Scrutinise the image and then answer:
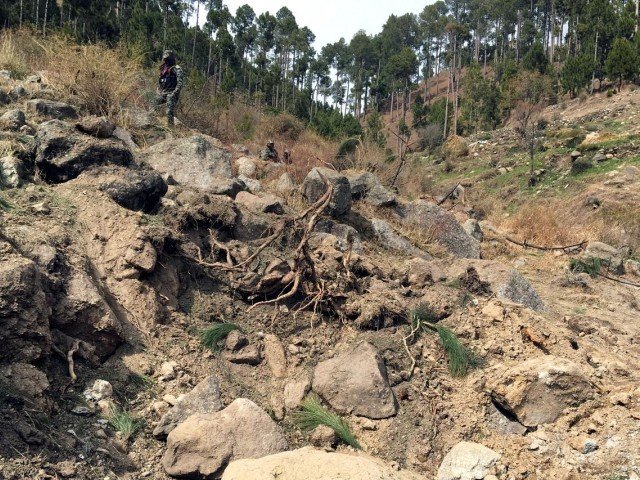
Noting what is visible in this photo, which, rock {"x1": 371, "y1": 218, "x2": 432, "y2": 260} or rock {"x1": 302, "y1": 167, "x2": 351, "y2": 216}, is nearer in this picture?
rock {"x1": 302, "y1": 167, "x2": 351, "y2": 216}

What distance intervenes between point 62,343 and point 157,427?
720mm

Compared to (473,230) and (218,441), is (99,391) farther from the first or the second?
(473,230)

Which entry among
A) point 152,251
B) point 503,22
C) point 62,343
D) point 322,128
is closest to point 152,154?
point 152,251

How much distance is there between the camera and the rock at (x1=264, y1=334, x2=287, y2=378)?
3.71m

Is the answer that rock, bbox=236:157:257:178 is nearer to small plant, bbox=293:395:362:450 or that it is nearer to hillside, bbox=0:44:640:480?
hillside, bbox=0:44:640:480

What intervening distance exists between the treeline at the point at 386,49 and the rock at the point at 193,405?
29.4ft

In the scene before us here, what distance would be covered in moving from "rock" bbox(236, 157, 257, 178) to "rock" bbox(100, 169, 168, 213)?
2345 mm

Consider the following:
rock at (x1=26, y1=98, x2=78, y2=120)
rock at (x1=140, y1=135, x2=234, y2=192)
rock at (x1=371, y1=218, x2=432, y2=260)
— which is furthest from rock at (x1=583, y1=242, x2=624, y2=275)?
rock at (x1=26, y1=98, x2=78, y2=120)

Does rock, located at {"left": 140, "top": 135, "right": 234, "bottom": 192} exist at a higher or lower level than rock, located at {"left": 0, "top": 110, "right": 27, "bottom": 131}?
lower

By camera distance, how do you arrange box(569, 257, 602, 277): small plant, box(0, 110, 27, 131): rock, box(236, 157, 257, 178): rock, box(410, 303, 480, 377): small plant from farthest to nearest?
box(569, 257, 602, 277): small plant < box(236, 157, 257, 178): rock < box(0, 110, 27, 131): rock < box(410, 303, 480, 377): small plant

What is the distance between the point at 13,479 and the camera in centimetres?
227

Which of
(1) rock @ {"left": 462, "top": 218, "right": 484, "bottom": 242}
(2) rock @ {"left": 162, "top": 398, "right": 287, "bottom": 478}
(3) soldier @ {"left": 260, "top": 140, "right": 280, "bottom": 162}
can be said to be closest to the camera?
(2) rock @ {"left": 162, "top": 398, "right": 287, "bottom": 478}

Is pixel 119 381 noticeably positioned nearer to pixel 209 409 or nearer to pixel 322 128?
pixel 209 409

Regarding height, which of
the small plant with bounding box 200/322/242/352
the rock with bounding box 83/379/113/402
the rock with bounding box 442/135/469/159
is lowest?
the rock with bounding box 83/379/113/402
